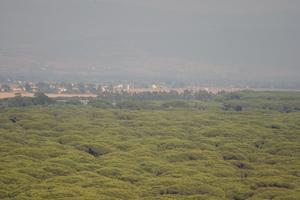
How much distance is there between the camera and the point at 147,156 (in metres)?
49.5

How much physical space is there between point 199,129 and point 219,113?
69.5 ft

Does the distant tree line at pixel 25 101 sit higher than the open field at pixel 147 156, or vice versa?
the distant tree line at pixel 25 101

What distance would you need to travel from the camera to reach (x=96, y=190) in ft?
118

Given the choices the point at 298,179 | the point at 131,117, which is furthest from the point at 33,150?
the point at 131,117

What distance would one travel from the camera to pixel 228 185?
39.0 m

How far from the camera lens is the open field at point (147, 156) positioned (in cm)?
3738

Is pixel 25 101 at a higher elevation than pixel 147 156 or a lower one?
higher

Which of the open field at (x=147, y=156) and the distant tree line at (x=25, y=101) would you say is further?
the distant tree line at (x=25, y=101)

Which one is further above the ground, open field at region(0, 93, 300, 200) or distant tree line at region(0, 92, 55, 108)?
distant tree line at region(0, 92, 55, 108)

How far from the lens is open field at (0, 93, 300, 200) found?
123 ft

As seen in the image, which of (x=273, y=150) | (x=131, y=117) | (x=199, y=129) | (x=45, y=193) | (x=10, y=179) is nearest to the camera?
(x=45, y=193)

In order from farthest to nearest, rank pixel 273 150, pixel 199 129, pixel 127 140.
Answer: pixel 199 129
pixel 127 140
pixel 273 150

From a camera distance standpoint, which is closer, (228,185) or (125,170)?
(228,185)

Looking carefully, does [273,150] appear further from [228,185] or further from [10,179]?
[10,179]
